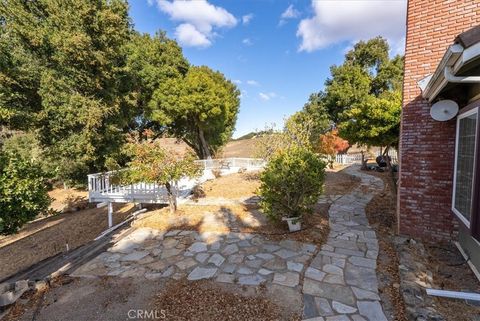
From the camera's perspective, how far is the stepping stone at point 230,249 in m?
4.75

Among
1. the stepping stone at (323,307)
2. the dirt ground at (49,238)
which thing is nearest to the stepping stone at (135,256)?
the stepping stone at (323,307)

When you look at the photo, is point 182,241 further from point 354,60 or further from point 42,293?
point 354,60

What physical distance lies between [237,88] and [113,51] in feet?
42.6

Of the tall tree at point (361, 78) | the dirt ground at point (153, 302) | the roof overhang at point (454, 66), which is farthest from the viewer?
the tall tree at point (361, 78)

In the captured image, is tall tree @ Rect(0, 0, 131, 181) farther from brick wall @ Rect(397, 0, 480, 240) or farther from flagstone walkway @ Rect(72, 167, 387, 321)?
brick wall @ Rect(397, 0, 480, 240)

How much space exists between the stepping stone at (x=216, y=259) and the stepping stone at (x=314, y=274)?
4.99ft

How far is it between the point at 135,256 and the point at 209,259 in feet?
5.15

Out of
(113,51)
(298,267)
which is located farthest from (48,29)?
(298,267)

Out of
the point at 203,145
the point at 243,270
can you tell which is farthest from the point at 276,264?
the point at 203,145

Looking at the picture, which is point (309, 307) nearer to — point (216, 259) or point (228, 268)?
point (228, 268)

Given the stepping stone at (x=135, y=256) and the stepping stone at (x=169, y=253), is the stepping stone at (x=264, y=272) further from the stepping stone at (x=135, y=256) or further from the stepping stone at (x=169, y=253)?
the stepping stone at (x=135, y=256)

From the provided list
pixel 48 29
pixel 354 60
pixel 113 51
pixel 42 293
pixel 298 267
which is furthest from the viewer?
pixel 354 60

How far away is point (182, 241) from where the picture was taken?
545cm

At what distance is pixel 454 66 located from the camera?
9.70ft
